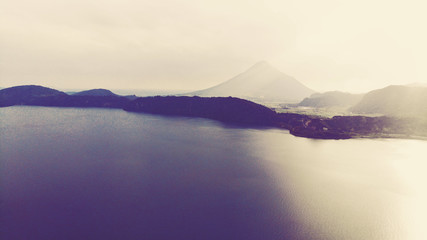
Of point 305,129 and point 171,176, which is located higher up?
point 305,129

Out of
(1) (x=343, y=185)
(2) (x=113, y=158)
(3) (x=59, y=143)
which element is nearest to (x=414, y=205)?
(1) (x=343, y=185)

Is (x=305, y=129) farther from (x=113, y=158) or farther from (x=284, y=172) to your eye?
(x=113, y=158)

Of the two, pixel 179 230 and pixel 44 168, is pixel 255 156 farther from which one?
pixel 44 168

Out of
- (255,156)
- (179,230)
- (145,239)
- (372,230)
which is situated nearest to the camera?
(145,239)

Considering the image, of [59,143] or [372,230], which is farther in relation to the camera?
[59,143]

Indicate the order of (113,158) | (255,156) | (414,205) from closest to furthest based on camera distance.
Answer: (414,205) → (113,158) → (255,156)

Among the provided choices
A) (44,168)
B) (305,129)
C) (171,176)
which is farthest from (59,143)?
(305,129)
